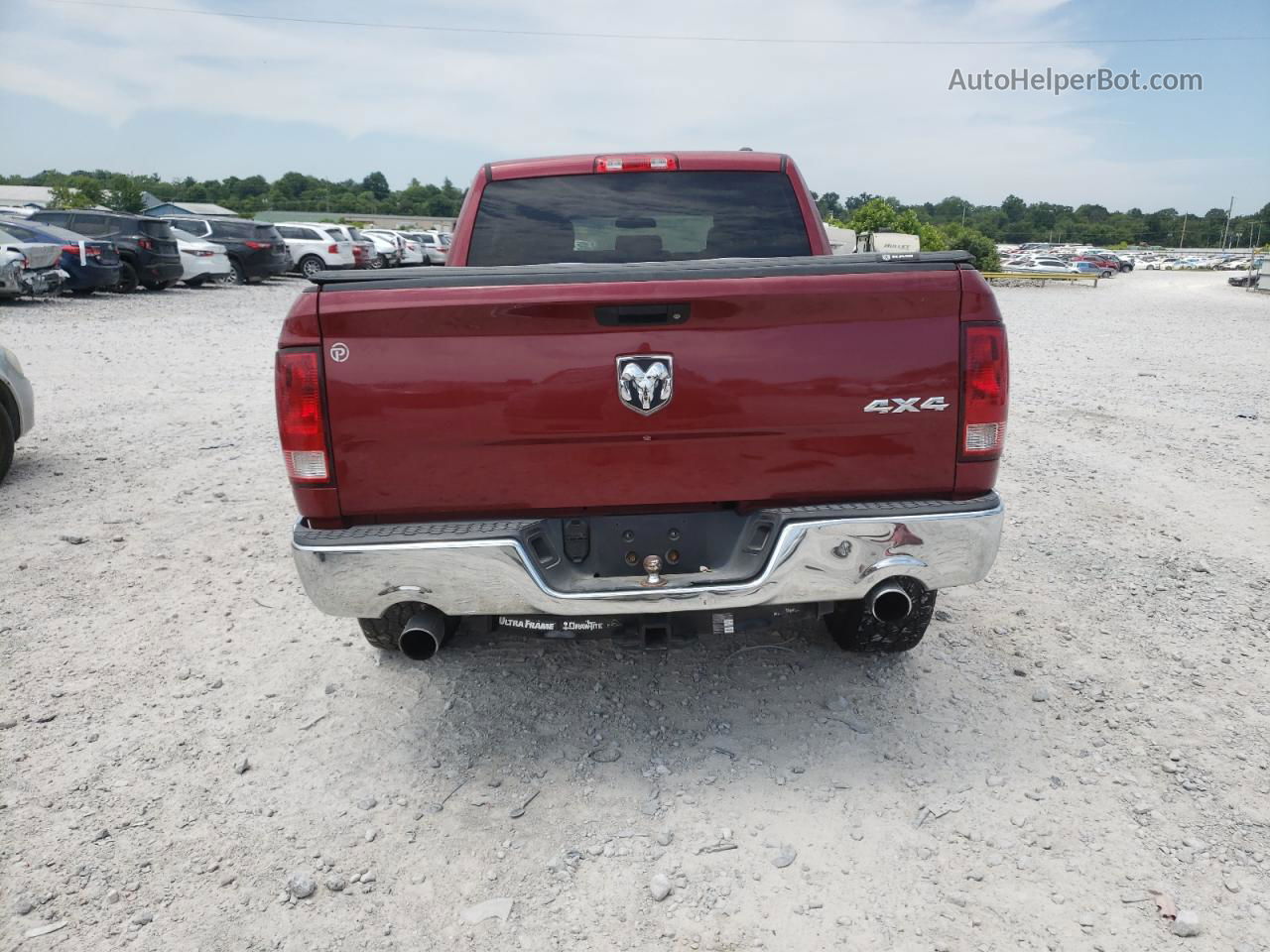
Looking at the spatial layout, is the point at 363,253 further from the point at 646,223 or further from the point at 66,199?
the point at 66,199

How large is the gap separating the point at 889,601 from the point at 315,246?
26.9 m

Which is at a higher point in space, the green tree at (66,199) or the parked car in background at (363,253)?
the green tree at (66,199)

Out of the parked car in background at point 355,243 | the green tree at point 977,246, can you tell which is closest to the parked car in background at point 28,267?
the parked car in background at point 355,243

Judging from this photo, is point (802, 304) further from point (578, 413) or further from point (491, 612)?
point (491, 612)

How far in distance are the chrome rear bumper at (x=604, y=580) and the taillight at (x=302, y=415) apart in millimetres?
220

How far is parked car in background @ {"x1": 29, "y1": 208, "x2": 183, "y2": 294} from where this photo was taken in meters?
19.6

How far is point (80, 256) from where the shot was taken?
17297mm

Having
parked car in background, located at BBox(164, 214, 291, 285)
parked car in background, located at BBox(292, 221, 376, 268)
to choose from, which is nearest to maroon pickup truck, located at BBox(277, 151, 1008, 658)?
parked car in background, located at BBox(164, 214, 291, 285)

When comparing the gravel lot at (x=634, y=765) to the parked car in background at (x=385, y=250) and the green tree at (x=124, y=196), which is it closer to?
the parked car in background at (x=385, y=250)

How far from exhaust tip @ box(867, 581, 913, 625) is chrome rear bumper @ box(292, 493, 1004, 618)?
76mm

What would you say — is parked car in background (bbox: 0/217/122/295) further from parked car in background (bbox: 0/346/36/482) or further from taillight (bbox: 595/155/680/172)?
taillight (bbox: 595/155/680/172)

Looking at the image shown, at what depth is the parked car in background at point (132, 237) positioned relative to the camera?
1958 centimetres

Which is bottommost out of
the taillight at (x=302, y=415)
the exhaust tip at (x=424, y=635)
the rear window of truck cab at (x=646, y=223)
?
the exhaust tip at (x=424, y=635)

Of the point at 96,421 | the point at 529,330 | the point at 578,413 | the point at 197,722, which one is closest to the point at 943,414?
the point at 578,413
